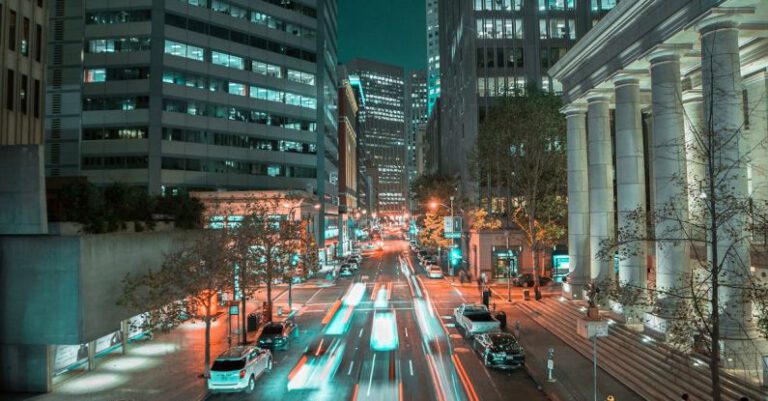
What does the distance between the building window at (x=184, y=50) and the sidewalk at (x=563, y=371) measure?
50.6 metres

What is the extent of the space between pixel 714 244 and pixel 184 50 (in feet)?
209

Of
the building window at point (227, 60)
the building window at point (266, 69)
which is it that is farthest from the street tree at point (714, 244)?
the building window at point (266, 69)

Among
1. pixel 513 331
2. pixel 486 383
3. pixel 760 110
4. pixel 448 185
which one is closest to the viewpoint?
pixel 486 383

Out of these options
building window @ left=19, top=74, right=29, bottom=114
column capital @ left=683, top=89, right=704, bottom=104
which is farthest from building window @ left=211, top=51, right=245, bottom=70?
column capital @ left=683, top=89, right=704, bottom=104

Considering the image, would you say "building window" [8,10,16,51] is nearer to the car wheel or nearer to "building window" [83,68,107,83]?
the car wheel

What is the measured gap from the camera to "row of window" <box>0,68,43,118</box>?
82.5ft

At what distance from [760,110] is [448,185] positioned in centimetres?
4843

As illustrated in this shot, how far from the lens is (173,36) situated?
62.4 metres

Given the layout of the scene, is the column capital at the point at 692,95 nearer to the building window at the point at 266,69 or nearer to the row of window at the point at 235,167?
the row of window at the point at 235,167

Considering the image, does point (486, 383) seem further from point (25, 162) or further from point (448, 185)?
point (448, 185)

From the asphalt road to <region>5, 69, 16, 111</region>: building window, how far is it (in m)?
17.6

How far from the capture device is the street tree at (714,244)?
11.6 metres

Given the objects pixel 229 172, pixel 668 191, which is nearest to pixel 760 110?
pixel 668 191

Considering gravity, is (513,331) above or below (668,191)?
below
